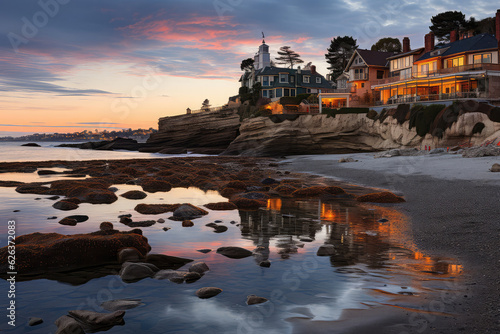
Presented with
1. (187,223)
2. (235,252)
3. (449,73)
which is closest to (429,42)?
(449,73)

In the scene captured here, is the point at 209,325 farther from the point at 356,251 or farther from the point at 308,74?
the point at 308,74

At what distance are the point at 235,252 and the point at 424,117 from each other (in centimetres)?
4189

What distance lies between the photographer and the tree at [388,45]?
8901cm

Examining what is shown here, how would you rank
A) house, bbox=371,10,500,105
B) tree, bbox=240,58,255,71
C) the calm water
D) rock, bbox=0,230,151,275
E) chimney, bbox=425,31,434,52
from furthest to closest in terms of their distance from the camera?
tree, bbox=240,58,255,71 < chimney, bbox=425,31,434,52 < house, bbox=371,10,500,105 < rock, bbox=0,230,151,275 < the calm water

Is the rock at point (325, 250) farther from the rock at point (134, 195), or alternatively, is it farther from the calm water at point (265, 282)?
the rock at point (134, 195)

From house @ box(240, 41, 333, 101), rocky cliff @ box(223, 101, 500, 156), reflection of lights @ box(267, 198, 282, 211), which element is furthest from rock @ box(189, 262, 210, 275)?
house @ box(240, 41, 333, 101)

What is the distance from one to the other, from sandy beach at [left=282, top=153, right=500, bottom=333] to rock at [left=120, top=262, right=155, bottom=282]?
361 centimetres

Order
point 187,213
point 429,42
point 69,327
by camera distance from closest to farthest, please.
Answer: point 69,327, point 187,213, point 429,42

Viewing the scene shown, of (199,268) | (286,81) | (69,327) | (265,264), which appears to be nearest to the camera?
(69,327)

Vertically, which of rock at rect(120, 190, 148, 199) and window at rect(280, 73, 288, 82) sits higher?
window at rect(280, 73, 288, 82)

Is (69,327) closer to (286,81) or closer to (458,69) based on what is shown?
(458,69)

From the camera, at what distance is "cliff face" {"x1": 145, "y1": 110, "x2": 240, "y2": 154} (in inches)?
2970

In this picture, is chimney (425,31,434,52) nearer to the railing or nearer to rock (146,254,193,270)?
the railing

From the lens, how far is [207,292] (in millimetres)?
5926
